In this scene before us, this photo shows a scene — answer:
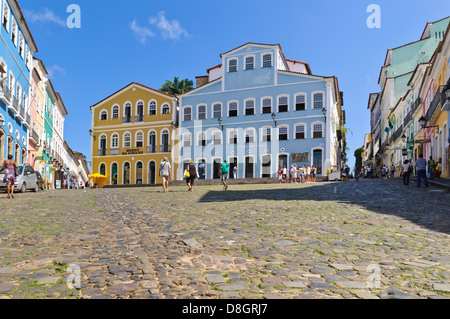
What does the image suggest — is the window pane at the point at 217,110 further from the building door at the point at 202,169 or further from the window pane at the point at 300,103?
the window pane at the point at 300,103

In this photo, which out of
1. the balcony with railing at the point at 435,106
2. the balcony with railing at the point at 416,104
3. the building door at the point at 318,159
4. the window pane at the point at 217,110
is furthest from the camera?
the window pane at the point at 217,110

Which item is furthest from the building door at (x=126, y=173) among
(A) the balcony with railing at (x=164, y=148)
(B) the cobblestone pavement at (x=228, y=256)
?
(B) the cobblestone pavement at (x=228, y=256)

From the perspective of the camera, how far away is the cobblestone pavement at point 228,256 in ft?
12.6

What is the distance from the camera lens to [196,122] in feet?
152

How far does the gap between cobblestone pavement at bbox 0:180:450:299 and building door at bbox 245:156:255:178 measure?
3357 centimetres

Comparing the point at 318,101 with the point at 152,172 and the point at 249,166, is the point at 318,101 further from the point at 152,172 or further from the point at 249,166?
the point at 152,172

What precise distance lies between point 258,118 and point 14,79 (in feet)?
77.4

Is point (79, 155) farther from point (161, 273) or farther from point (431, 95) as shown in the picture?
point (161, 273)

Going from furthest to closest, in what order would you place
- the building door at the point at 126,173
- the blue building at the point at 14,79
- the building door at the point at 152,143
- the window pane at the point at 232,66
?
the building door at the point at 126,173 → the building door at the point at 152,143 → the window pane at the point at 232,66 → the blue building at the point at 14,79

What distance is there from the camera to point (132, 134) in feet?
164

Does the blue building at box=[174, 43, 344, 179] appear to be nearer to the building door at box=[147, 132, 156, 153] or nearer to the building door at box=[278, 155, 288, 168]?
the building door at box=[278, 155, 288, 168]

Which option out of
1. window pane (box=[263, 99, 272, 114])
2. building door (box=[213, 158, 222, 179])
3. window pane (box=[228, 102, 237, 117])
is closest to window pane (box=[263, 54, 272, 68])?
window pane (box=[263, 99, 272, 114])

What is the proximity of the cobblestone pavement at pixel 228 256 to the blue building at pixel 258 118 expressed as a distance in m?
32.4

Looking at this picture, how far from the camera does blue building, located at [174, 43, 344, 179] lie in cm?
4131
